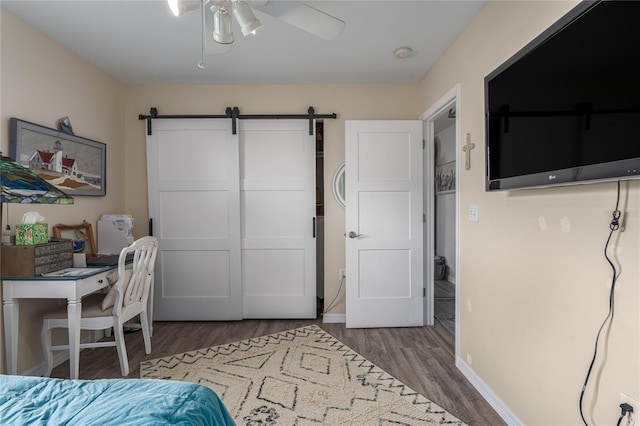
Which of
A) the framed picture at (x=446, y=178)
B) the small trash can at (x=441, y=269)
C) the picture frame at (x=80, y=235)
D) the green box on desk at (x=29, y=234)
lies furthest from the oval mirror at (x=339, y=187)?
the small trash can at (x=441, y=269)

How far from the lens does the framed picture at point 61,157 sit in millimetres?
2150

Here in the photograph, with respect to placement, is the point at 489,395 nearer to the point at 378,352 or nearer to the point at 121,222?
the point at 378,352

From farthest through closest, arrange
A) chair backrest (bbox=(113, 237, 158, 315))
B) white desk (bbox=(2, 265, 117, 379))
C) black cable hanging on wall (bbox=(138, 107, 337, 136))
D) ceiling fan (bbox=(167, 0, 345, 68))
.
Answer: black cable hanging on wall (bbox=(138, 107, 337, 136)) → chair backrest (bbox=(113, 237, 158, 315)) → white desk (bbox=(2, 265, 117, 379)) → ceiling fan (bbox=(167, 0, 345, 68))

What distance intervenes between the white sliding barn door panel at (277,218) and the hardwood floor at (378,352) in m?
0.23

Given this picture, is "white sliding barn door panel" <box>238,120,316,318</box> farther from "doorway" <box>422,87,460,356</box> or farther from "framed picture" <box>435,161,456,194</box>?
"framed picture" <box>435,161,456,194</box>

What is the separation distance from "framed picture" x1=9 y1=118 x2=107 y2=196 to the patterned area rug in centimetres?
156

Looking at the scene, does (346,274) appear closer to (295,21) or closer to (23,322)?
(295,21)

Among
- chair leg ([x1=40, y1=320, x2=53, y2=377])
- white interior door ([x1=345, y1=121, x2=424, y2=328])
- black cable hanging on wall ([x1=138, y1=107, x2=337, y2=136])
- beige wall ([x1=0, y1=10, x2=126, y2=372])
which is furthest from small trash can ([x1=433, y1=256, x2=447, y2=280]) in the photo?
chair leg ([x1=40, y1=320, x2=53, y2=377])

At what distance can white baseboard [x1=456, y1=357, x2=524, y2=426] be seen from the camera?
5.78 ft

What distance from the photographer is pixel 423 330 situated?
310 cm

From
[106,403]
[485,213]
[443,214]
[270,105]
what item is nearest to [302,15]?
[485,213]

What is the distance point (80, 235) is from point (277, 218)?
1.72 meters

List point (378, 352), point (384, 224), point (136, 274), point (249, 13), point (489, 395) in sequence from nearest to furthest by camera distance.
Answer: point (249, 13)
point (489, 395)
point (136, 274)
point (378, 352)
point (384, 224)

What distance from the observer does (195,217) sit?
3.34 meters
